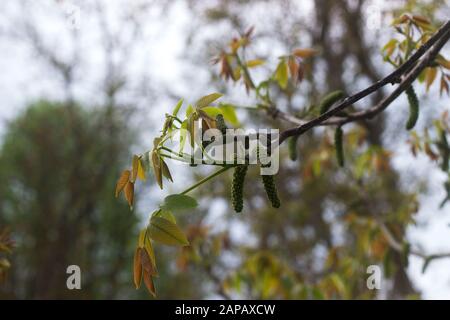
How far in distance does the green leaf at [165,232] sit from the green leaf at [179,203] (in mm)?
25

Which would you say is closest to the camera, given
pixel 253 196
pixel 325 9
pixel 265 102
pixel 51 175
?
pixel 265 102

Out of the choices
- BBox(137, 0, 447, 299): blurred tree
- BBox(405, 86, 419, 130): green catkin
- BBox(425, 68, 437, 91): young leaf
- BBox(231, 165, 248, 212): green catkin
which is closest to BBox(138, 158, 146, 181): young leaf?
BBox(231, 165, 248, 212): green catkin

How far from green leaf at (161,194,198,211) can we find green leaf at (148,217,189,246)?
0.02m

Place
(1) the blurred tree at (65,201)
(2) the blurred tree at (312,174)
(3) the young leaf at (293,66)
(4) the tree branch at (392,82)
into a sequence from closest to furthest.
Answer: (4) the tree branch at (392,82) → (3) the young leaf at (293,66) → (2) the blurred tree at (312,174) → (1) the blurred tree at (65,201)

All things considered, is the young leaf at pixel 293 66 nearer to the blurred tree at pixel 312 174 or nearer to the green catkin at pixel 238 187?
the green catkin at pixel 238 187

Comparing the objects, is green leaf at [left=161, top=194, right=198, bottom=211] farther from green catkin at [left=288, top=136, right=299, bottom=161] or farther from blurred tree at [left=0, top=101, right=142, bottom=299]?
blurred tree at [left=0, top=101, right=142, bottom=299]

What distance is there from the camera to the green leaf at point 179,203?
33.7 inches

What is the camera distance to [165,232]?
0.87 m

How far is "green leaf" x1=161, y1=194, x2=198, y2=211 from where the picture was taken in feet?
2.81

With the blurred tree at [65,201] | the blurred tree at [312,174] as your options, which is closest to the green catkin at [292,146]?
Result: the blurred tree at [312,174]

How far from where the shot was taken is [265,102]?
1.30 metres

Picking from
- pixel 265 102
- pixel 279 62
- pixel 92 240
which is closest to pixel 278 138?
pixel 265 102
